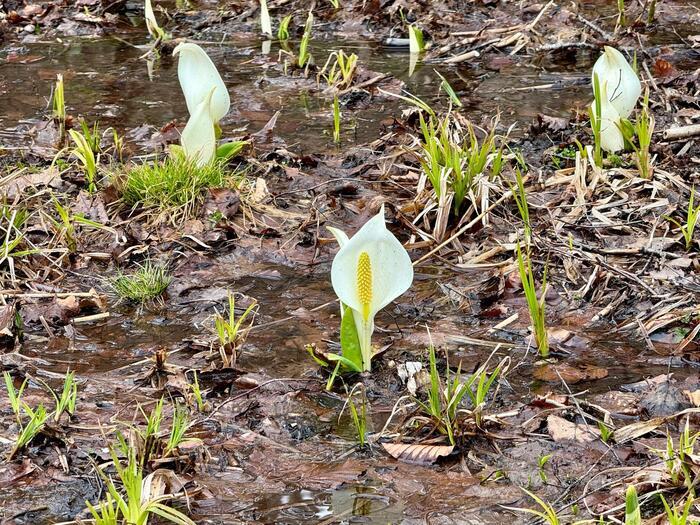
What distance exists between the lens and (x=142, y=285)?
349 cm

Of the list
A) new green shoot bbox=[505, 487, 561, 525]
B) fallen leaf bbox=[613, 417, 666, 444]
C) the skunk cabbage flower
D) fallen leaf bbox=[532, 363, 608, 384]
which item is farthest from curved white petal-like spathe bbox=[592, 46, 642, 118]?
new green shoot bbox=[505, 487, 561, 525]

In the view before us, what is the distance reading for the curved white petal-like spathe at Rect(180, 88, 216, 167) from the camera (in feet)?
13.5

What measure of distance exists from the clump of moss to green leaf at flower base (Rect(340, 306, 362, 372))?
947 mm

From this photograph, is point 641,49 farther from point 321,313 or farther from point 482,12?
point 321,313

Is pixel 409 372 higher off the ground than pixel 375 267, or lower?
lower

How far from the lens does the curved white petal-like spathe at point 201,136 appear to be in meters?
4.11

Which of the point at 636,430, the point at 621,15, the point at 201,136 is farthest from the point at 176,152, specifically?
the point at 621,15

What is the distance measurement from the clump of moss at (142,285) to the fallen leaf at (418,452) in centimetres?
132

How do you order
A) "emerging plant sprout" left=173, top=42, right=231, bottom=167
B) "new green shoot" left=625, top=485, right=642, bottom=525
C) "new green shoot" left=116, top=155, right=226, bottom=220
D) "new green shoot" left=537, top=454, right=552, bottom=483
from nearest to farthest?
"new green shoot" left=625, top=485, right=642, bottom=525 < "new green shoot" left=537, top=454, right=552, bottom=483 < "new green shoot" left=116, top=155, right=226, bottom=220 < "emerging plant sprout" left=173, top=42, right=231, bottom=167

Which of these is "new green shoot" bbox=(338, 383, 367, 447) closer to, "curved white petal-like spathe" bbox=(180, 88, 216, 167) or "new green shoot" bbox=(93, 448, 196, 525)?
"new green shoot" bbox=(93, 448, 196, 525)

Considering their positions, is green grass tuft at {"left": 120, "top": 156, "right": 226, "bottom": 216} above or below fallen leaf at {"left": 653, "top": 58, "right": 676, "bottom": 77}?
above

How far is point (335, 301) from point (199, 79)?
1407 mm

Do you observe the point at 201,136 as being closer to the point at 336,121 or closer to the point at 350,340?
the point at 336,121

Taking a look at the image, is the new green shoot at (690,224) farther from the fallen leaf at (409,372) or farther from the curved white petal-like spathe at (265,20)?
the curved white petal-like spathe at (265,20)
